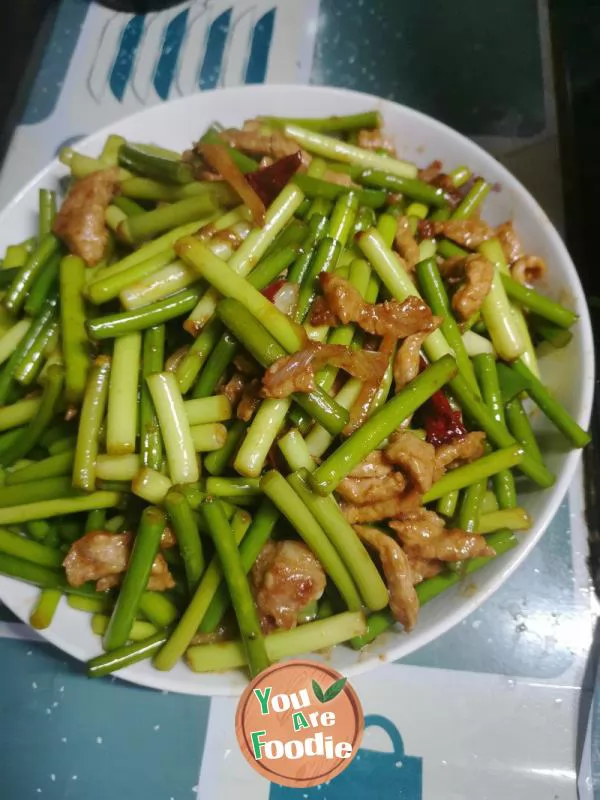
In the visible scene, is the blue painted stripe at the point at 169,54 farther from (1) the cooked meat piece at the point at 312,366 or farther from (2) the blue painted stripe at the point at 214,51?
(1) the cooked meat piece at the point at 312,366

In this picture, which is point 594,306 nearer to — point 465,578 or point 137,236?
point 465,578

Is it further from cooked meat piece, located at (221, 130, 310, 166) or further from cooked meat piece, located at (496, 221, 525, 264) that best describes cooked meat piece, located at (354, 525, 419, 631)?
cooked meat piece, located at (221, 130, 310, 166)

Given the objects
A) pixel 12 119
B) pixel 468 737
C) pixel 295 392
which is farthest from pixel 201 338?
pixel 12 119

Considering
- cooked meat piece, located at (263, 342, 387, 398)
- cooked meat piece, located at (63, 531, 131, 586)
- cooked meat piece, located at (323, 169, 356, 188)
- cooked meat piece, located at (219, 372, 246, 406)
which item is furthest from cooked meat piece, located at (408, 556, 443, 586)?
cooked meat piece, located at (323, 169, 356, 188)

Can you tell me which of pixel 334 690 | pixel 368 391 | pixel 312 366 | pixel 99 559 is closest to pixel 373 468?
pixel 368 391

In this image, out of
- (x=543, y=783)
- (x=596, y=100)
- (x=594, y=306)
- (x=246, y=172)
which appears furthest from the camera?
(x=596, y=100)

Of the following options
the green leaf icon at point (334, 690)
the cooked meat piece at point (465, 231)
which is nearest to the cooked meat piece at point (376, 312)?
the cooked meat piece at point (465, 231)

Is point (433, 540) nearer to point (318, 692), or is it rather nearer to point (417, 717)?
point (318, 692)
